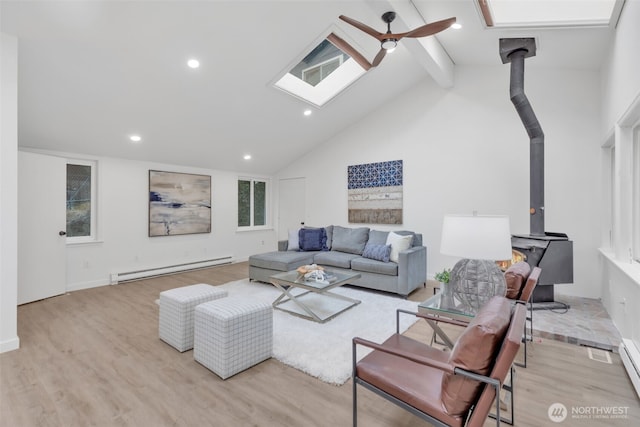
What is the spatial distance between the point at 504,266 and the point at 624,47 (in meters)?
2.34

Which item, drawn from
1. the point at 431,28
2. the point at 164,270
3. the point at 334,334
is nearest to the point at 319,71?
the point at 431,28

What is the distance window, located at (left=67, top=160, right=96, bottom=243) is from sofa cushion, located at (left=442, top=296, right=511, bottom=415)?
5438 millimetres

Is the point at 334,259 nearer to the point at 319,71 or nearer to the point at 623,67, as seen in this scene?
the point at 319,71

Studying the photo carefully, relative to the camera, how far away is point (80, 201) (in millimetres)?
4684

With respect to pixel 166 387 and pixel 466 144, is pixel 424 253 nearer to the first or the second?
pixel 466 144

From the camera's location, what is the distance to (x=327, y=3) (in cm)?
317

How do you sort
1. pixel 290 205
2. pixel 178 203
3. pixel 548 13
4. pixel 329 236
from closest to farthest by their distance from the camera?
pixel 548 13
pixel 329 236
pixel 178 203
pixel 290 205

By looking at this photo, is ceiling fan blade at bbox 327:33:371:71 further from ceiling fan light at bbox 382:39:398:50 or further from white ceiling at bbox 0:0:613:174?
ceiling fan light at bbox 382:39:398:50

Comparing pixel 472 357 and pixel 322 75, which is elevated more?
pixel 322 75

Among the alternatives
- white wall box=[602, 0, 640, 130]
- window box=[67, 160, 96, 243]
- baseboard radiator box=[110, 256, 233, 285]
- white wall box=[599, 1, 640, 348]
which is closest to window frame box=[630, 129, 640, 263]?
white wall box=[599, 1, 640, 348]

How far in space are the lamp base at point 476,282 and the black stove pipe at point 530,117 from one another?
2222 mm

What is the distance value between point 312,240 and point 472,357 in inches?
167

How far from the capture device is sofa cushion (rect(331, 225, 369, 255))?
506 cm

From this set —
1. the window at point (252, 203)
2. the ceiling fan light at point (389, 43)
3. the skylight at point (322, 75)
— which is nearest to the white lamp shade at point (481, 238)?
the ceiling fan light at point (389, 43)
